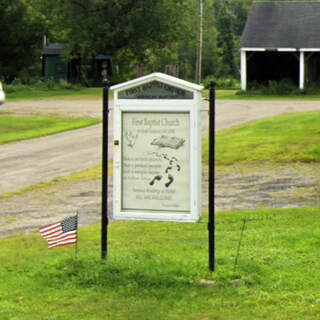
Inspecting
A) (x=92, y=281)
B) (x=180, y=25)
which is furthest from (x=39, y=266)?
(x=180, y=25)

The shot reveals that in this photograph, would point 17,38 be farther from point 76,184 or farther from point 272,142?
point 76,184

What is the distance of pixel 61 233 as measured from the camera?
812 cm

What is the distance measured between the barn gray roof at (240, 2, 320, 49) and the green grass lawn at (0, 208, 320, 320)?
3561 centimetres

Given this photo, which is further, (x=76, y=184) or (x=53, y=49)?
(x=53, y=49)

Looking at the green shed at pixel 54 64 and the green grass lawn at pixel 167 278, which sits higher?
the green shed at pixel 54 64

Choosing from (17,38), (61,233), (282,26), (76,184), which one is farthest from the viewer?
(17,38)

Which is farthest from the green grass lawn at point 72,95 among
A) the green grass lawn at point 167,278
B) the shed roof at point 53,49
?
the green grass lawn at point 167,278

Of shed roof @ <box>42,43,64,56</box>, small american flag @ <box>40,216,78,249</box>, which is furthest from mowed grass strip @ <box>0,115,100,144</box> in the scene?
shed roof @ <box>42,43,64,56</box>

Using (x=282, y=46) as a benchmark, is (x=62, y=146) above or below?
below

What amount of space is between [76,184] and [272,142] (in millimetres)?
5801

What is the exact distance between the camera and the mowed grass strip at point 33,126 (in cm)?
2395

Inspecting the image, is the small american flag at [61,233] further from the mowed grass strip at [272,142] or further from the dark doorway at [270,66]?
the dark doorway at [270,66]

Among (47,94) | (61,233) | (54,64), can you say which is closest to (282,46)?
(47,94)

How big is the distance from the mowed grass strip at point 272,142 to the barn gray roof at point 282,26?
71.1 ft
